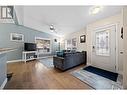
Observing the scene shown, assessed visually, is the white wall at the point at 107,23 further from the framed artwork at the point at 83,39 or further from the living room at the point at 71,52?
the framed artwork at the point at 83,39

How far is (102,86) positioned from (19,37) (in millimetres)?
5920

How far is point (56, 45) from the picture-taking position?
9578mm

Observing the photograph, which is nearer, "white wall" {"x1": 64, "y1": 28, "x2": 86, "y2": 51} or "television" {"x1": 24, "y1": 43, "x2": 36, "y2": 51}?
"white wall" {"x1": 64, "y1": 28, "x2": 86, "y2": 51}

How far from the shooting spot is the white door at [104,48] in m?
3.80

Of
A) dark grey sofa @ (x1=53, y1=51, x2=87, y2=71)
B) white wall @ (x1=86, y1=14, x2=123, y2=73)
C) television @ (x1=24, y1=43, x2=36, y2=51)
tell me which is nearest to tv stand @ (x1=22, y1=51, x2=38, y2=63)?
television @ (x1=24, y1=43, x2=36, y2=51)

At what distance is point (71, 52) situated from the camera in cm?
459

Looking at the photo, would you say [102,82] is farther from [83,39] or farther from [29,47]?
[29,47]

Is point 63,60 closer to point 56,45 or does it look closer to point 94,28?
point 94,28

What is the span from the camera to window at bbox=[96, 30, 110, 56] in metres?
4.09

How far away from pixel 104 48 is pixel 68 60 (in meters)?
1.65

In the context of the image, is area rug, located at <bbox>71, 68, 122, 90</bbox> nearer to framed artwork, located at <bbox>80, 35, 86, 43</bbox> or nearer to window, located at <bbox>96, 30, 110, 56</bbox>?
window, located at <bbox>96, 30, 110, 56</bbox>

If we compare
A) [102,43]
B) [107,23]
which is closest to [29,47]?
[102,43]

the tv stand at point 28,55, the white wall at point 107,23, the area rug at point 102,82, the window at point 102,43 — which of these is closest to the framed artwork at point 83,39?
the white wall at point 107,23
